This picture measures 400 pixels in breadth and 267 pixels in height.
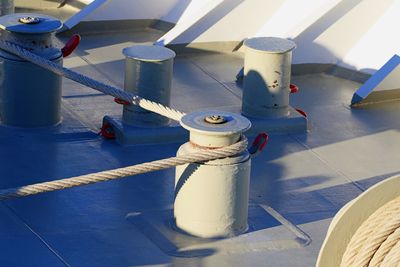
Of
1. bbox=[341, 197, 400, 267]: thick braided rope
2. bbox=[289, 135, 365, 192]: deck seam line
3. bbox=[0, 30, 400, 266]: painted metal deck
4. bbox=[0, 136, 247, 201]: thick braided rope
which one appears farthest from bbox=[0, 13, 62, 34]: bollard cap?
bbox=[341, 197, 400, 267]: thick braided rope

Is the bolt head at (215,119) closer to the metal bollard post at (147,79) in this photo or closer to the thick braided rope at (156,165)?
the thick braided rope at (156,165)

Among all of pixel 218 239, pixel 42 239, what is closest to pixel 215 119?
pixel 218 239

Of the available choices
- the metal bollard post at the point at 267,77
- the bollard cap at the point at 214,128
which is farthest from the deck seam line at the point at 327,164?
the bollard cap at the point at 214,128

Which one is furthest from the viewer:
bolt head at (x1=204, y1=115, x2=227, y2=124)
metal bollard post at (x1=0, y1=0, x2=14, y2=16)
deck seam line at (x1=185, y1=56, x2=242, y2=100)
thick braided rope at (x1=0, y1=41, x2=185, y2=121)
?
metal bollard post at (x1=0, y1=0, x2=14, y2=16)

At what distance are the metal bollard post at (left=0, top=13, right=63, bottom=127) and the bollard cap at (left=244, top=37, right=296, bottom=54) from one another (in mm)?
1285

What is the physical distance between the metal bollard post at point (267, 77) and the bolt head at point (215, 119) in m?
1.66

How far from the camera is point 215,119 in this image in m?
6.20

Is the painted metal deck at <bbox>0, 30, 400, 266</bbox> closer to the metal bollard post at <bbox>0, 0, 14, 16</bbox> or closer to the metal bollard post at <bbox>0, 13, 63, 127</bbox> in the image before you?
the metal bollard post at <bbox>0, 13, 63, 127</bbox>

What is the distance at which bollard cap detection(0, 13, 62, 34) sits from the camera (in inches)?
297

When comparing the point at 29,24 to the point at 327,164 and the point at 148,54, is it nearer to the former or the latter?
the point at 148,54

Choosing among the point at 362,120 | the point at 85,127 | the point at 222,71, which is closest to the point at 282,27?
the point at 222,71

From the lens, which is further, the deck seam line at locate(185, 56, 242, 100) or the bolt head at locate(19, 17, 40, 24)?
the deck seam line at locate(185, 56, 242, 100)

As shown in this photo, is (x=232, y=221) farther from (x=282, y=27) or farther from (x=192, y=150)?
(x=282, y=27)

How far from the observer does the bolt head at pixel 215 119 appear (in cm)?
619
